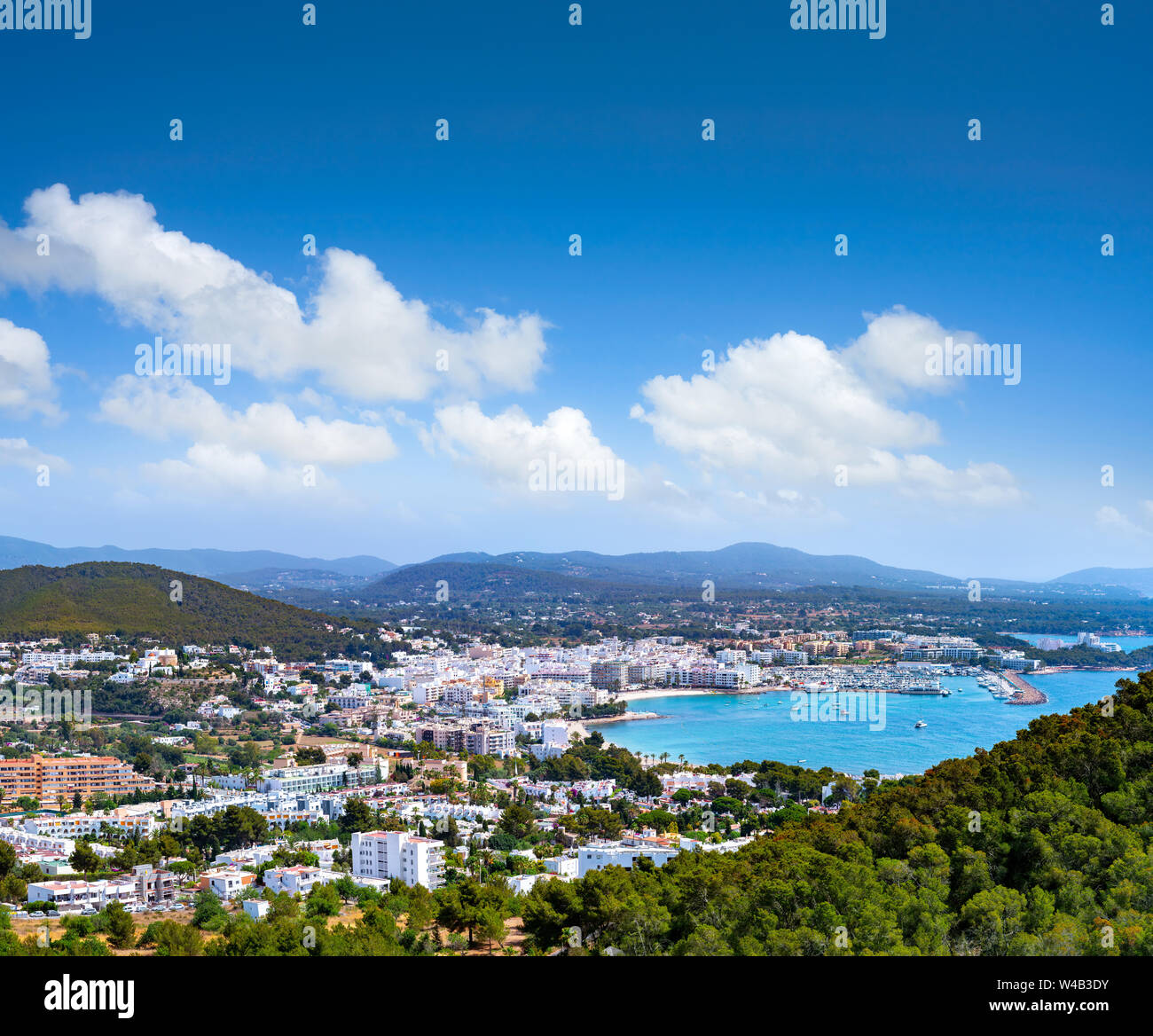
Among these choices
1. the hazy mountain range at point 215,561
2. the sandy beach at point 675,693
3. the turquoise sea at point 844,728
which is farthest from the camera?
the hazy mountain range at point 215,561

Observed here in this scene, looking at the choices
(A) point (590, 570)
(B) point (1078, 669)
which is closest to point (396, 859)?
(B) point (1078, 669)

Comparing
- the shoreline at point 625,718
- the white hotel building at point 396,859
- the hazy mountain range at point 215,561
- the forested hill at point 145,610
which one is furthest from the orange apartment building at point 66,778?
the hazy mountain range at point 215,561

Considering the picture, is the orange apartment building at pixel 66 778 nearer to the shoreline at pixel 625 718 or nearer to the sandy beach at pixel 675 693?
the shoreline at pixel 625 718

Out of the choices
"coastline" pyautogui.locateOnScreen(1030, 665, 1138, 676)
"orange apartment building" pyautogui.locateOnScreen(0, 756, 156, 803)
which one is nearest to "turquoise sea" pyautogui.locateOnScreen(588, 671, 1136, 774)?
"coastline" pyautogui.locateOnScreen(1030, 665, 1138, 676)

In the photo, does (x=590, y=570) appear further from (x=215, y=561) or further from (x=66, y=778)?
(x=66, y=778)

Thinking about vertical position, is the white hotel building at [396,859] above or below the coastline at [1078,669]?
above
